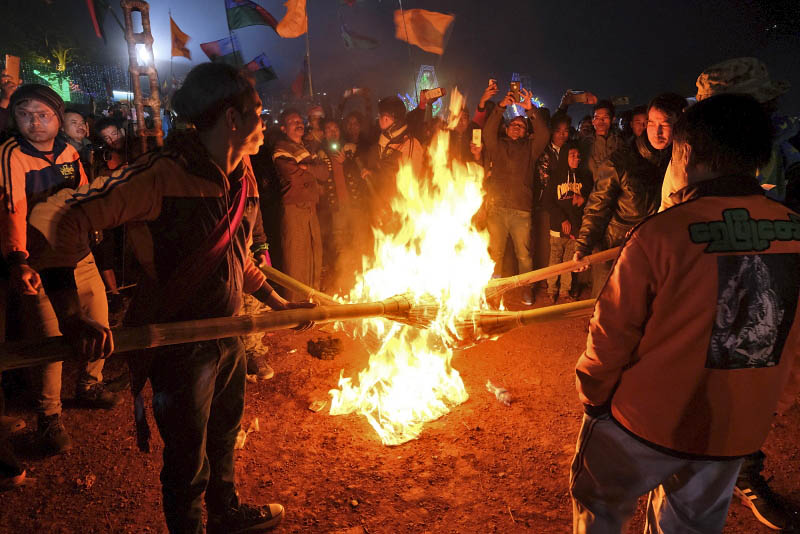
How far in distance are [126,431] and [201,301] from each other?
2.93 m

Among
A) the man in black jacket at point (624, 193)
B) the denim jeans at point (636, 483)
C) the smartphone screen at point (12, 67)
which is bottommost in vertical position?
the denim jeans at point (636, 483)

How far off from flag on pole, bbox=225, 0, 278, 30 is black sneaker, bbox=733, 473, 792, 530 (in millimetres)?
11615

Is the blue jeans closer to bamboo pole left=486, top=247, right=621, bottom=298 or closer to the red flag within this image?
bamboo pole left=486, top=247, right=621, bottom=298

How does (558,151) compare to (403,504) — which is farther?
(558,151)

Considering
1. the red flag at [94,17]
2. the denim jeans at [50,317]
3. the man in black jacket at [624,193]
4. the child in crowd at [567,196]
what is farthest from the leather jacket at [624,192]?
the red flag at [94,17]

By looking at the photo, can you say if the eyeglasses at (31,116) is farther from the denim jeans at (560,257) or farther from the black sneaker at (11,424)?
the denim jeans at (560,257)

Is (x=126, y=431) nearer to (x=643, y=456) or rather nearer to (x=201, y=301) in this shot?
(x=201, y=301)

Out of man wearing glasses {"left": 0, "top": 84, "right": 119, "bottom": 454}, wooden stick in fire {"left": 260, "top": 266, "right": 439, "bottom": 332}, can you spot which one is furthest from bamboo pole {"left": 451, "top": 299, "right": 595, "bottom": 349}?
man wearing glasses {"left": 0, "top": 84, "right": 119, "bottom": 454}

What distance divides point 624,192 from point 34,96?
21.0 ft

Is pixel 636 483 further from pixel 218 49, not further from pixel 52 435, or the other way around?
pixel 218 49

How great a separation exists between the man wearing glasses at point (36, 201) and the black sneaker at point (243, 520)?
209cm

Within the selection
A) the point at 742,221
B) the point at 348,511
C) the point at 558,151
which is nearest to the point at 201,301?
the point at 348,511

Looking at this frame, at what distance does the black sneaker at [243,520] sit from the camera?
3.38 metres

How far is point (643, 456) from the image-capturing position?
7.31ft
